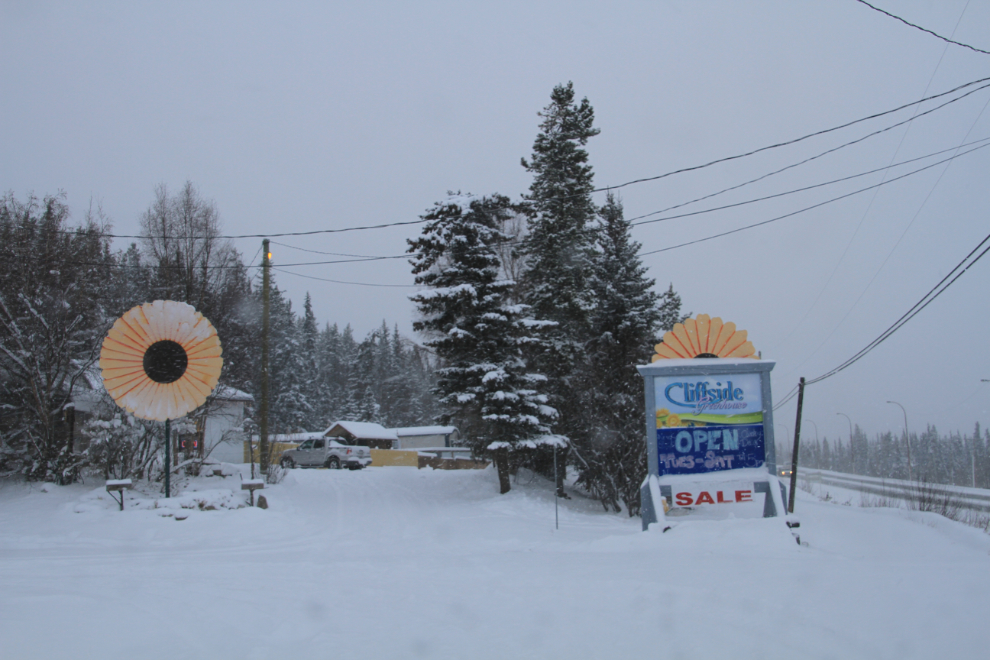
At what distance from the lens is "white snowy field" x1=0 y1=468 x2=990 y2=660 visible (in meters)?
4.45

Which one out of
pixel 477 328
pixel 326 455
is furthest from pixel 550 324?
pixel 326 455

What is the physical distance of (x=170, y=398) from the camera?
13844 mm

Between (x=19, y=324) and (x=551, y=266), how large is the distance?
1528 cm

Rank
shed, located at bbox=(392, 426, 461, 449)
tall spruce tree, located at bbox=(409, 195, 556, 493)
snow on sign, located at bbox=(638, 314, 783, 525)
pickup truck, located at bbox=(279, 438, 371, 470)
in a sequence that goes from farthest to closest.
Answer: shed, located at bbox=(392, 426, 461, 449) → pickup truck, located at bbox=(279, 438, 371, 470) → tall spruce tree, located at bbox=(409, 195, 556, 493) → snow on sign, located at bbox=(638, 314, 783, 525)

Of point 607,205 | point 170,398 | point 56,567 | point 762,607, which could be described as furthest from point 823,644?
point 607,205

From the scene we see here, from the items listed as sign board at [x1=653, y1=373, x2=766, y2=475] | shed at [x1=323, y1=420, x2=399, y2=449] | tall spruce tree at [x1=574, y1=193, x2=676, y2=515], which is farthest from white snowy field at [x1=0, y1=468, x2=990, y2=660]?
shed at [x1=323, y1=420, x2=399, y2=449]

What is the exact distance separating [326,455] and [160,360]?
19.5m

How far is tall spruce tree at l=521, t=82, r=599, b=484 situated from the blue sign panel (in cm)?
1005

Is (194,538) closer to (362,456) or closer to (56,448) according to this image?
(56,448)

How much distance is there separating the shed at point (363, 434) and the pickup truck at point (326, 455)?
13419 mm

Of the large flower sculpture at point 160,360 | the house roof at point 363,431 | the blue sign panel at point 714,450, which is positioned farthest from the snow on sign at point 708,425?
the house roof at point 363,431

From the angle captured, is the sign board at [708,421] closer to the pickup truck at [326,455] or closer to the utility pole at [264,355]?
the utility pole at [264,355]

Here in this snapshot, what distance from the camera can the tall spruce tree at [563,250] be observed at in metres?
21.5

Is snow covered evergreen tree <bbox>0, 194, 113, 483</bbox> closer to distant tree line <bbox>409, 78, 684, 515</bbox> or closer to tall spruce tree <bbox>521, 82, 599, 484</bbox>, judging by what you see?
distant tree line <bbox>409, 78, 684, 515</bbox>
